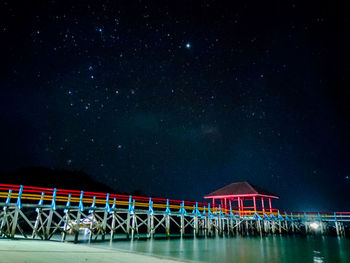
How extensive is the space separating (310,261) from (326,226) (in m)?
32.1

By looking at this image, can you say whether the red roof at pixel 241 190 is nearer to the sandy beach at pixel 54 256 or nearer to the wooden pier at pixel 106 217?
the wooden pier at pixel 106 217

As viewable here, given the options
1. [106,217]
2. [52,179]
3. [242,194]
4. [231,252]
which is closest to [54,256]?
[231,252]

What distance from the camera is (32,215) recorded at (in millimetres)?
31953

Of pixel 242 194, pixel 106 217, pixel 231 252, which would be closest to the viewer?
pixel 231 252

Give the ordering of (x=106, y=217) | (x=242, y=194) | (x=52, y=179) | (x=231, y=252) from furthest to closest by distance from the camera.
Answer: (x=52, y=179)
(x=242, y=194)
(x=106, y=217)
(x=231, y=252)

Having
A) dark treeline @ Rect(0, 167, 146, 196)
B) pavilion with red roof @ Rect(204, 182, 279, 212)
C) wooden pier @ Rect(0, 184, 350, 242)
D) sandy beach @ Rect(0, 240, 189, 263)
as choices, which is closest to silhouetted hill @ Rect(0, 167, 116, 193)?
dark treeline @ Rect(0, 167, 146, 196)

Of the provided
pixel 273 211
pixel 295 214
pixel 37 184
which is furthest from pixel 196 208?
pixel 37 184

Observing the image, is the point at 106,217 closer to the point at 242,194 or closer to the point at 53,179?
the point at 242,194

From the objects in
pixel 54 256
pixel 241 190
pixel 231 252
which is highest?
pixel 241 190

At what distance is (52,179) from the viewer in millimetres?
52344

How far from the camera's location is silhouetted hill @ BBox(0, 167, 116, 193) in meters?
48.4

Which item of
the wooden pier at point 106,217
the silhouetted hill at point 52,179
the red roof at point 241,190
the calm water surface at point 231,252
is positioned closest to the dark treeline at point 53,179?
the silhouetted hill at point 52,179

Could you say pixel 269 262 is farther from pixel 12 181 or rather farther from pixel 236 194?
pixel 12 181

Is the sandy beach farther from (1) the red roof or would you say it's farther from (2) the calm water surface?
(1) the red roof
